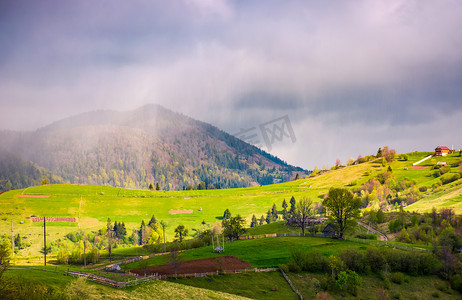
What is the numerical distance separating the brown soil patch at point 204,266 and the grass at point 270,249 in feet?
10.9

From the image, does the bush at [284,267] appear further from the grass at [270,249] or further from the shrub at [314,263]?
the shrub at [314,263]

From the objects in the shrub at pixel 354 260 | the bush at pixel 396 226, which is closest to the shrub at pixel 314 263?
the shrub at pixel 354 260

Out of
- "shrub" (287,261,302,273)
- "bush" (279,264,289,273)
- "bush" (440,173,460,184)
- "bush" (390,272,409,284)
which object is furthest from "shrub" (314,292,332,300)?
"bush" (440,173,460,184)

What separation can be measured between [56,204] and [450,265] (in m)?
193

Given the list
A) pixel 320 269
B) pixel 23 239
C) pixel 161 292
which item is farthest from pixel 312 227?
pixel 23 239

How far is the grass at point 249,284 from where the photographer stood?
2667 inches

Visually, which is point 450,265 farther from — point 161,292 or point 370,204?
point 370,204

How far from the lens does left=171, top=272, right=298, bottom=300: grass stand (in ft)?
222

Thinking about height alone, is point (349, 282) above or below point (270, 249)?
below

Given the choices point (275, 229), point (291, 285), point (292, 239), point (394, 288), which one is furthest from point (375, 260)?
point (275, 229)

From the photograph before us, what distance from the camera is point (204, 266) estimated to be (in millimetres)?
79500

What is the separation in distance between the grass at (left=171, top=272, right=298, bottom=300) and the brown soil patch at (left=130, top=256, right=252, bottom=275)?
11.7ft

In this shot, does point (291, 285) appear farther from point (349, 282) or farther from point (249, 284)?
point (349, 282)

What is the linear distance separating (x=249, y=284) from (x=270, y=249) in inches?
970
